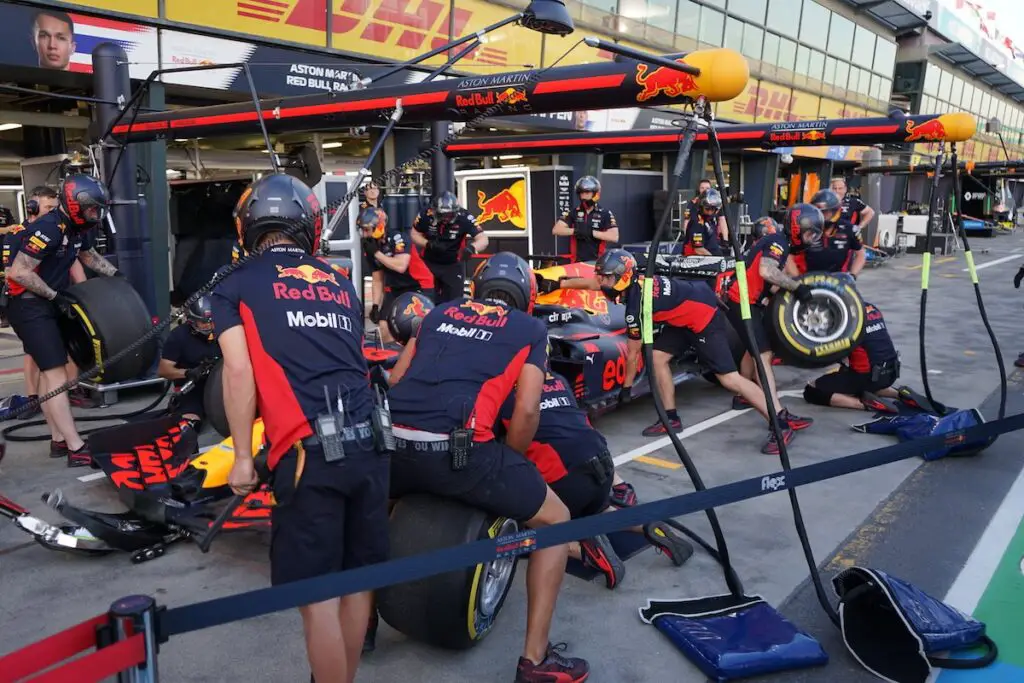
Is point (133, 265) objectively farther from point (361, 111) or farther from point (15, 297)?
point (361, 111)

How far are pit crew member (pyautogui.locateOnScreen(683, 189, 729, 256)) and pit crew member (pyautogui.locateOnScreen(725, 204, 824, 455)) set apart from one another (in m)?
4.95

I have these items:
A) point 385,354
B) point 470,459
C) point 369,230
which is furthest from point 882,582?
point 369,230

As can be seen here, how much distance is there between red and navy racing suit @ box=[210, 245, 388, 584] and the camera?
2.49m

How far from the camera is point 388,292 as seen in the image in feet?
28.8

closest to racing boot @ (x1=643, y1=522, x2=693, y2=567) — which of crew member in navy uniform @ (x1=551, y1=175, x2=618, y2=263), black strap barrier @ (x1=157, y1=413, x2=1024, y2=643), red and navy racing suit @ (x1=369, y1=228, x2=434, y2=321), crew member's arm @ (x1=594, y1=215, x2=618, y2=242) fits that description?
black strap barrier @ (x1=157, y1=413, x2=1024, y2=643)

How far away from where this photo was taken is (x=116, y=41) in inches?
366

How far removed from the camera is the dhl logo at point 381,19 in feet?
36.9

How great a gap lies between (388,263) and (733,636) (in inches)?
237

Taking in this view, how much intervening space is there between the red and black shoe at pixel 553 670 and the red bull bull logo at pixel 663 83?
2.78 meters

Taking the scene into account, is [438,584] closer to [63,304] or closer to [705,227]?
[63,304]

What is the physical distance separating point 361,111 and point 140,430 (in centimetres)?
262

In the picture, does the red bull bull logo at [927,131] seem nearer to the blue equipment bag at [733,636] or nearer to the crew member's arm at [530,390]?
the blue equipment bag at [733,636]

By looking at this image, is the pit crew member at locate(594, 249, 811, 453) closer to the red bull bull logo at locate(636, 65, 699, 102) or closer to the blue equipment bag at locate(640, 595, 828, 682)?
the red bull bull logo at locate(636, 65, 699, 102)

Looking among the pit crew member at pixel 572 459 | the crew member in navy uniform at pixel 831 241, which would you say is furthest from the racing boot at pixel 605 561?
the crew member in navy uniform at pixel 831 241
